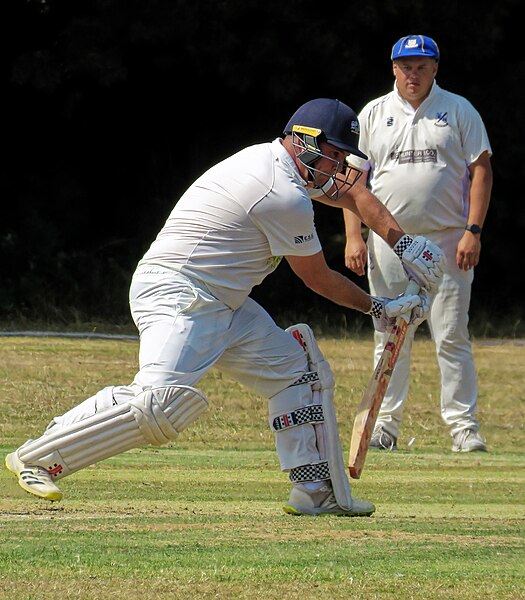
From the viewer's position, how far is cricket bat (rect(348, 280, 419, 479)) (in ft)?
21.0

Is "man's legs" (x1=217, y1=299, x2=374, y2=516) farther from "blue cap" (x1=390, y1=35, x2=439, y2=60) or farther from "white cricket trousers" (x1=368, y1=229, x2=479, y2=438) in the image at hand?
"blue cap" (x1=390, y1=35, x2=439, y2=60)

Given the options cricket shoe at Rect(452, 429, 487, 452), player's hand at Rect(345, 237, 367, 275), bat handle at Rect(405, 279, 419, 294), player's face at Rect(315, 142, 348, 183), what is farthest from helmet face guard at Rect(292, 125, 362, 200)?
cricket shoe at Rect(452, 429, 487, 452)

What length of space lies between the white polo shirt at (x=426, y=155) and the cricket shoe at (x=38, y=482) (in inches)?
147

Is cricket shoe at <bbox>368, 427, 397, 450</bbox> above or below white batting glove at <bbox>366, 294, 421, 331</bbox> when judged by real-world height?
below

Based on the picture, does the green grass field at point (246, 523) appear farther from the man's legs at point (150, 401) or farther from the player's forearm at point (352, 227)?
the player's forearm at point (352, 227)

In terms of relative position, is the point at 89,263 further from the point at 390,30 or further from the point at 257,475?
the point at 257,475

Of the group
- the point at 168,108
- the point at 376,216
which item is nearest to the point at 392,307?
the point at 376,216

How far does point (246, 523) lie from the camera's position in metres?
5.71

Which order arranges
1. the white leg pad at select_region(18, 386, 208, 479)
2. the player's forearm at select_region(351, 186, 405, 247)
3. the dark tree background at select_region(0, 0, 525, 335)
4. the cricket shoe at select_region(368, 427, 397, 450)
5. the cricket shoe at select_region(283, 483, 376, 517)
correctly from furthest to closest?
the dark tree background at select_region(0, 0, 525, 335)
the cricket shoe at select_region(368, 427, 397, 450)
the player's forearm at select_region(351, 186, 405, 247)
the cricket shoe at select_region(283, 483, 376, 517)
the white leg pad at select_region(18, 386, 208, 479)

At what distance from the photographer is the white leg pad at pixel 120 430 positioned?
5652 mm

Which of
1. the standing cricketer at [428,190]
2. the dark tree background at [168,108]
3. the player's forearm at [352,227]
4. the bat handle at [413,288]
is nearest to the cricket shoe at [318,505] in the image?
the bat handle at [413,288]

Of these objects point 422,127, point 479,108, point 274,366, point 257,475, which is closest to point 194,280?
point 274,366

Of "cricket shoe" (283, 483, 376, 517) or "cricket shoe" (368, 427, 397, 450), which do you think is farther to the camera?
"cricket shoe" (368, 427, 397, 450)

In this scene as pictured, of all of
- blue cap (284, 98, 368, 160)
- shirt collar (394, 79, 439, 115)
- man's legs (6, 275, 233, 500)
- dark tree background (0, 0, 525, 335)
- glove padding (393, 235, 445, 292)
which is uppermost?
blue cap (284, 98, 368, 160)
